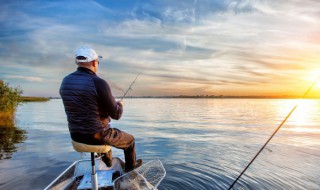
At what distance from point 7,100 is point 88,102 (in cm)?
2929

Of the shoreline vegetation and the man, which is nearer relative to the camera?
the man

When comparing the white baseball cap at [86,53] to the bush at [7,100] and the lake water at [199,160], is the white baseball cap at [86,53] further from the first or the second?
the bush at [7,100]

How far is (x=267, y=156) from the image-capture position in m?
13.6

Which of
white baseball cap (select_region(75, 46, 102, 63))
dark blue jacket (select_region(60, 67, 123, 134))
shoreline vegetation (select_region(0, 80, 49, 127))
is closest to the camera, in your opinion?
dark blue jacket (select_region(60, 67, 123, 134))

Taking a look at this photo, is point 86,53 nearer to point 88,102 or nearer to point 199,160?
point 88,102

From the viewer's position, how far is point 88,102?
4754mm

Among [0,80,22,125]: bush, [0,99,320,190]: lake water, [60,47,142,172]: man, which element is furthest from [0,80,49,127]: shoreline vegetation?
[60,47,142,172]: man

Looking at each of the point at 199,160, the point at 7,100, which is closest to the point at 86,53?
the point at 199,160

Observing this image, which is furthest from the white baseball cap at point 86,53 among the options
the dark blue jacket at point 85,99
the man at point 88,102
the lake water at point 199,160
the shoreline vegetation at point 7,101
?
the shoreline vegetation at point 7,101

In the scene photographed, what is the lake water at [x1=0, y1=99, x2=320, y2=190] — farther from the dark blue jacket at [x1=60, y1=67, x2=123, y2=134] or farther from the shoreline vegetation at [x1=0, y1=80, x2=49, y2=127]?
the shoreline vegetation at [x1=0, y1=80, x2=49, y2=127]

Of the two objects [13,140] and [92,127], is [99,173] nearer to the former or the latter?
[92,127]

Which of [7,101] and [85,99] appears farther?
[7,101]

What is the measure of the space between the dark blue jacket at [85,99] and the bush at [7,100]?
2857 cm

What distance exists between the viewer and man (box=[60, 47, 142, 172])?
15.5 ft
